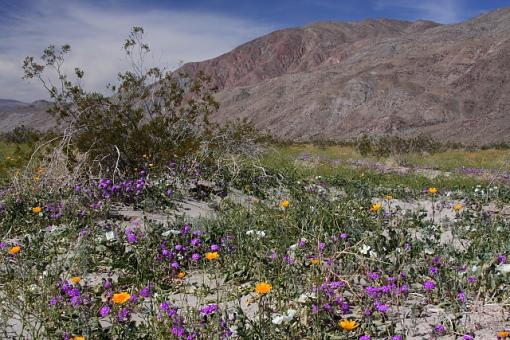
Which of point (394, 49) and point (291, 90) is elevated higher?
point (394, 49)

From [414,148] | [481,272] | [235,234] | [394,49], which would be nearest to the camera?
[481,272]

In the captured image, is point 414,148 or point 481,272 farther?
point 414,148

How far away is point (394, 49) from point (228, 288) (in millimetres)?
80061

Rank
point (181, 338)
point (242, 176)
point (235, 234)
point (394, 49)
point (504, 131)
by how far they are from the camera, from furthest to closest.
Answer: point (394, 49) < point (504, 131) < point (242, 176) < point (235, 234) < point (181, 338)

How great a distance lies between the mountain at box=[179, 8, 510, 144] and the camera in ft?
170

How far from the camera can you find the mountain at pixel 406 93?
2036 inches

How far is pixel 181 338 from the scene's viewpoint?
254 cm

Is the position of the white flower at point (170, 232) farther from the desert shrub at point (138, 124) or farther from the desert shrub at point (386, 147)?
the desert shrub at point (386, 147)

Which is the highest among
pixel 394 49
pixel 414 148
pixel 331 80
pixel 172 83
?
pixel 394 49

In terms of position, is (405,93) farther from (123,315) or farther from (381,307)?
(123,315)

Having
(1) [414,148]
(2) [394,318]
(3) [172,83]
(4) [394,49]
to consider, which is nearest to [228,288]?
(2) [394,318]

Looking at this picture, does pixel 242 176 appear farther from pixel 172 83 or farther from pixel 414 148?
pixel 414 148

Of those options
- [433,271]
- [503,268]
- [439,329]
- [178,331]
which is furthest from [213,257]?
[503,268]

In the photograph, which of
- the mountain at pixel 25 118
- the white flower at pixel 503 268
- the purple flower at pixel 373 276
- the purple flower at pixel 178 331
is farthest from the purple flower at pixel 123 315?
the mountain at pixel 25 118
